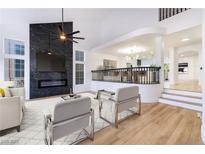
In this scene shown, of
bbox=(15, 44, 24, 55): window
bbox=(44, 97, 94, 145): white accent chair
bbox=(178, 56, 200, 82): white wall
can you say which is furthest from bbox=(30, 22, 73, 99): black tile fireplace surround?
bbox=(178, 56, 200, 82): white wall

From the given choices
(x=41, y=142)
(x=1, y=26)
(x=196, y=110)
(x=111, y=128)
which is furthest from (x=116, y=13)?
(x=41, y=142)

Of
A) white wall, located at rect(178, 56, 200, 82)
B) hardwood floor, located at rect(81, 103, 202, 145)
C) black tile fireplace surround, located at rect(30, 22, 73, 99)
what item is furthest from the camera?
white wall, located at rect(178, 56, 200, 82)

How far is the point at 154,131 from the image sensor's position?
2396 millimetres

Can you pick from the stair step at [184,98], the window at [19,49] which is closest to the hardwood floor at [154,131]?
the stair step at [184,98]

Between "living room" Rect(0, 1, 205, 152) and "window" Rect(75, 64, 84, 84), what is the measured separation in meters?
0.06

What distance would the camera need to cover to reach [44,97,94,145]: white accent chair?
5.49ft

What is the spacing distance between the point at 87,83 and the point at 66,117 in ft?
20.2

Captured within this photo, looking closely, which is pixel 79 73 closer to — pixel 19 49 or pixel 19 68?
pixel 19 68

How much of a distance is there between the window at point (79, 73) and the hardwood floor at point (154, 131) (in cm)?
481

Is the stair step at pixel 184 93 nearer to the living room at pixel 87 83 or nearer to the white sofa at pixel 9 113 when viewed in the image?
the living room at pixel 87 83

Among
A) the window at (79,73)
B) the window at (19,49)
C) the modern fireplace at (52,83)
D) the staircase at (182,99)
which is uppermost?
the window at (19,49)

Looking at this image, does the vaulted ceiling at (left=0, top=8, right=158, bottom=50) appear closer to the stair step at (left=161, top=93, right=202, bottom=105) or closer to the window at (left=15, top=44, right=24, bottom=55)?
the window at (left=15, top=44, right=24, bottom=55)

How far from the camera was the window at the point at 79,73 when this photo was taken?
7268 millimetres
